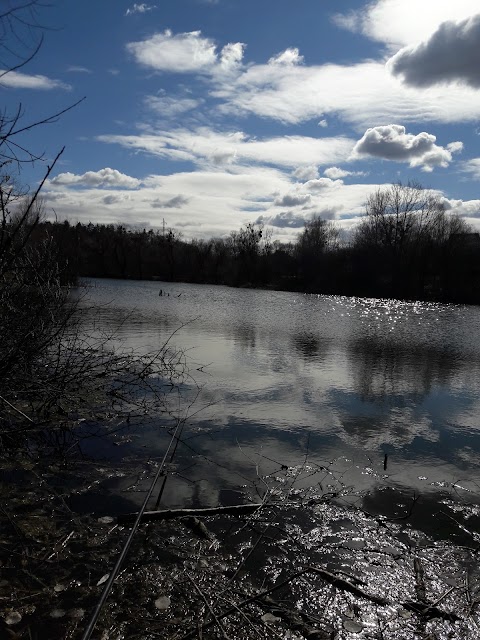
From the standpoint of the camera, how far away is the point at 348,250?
6425cm

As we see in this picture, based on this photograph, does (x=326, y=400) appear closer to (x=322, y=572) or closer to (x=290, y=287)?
(x=322, y=572)

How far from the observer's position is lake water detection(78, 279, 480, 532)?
5906 millimetres

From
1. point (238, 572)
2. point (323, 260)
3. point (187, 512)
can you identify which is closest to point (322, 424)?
point (187, 512)

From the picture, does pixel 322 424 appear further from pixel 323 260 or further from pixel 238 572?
pixel 323 260

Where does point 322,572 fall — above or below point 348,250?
below

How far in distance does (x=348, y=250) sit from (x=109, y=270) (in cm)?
4115

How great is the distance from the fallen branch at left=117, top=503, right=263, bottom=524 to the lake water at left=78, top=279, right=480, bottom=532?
0.36 metres

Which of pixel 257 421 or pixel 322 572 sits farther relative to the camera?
pixel 257 421

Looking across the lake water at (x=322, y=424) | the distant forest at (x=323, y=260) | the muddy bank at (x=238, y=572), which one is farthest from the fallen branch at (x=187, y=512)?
the distant forest at (x=323, y=260)

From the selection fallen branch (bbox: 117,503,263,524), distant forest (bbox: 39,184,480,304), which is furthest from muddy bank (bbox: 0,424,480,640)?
distant forest (bbox: 39,184,480,304)

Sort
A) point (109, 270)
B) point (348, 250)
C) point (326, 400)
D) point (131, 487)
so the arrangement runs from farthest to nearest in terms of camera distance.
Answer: point (109, 270)
point (348, 250)
point (326, 400)
point (131, 487)

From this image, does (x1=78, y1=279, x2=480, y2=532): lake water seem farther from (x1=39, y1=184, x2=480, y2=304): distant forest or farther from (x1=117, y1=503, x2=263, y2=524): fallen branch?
(x1=39, y1=184, x2=480, y2=304): distant forest

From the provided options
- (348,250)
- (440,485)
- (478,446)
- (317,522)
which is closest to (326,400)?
(478,446)

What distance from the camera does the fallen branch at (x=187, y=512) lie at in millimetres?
4531
